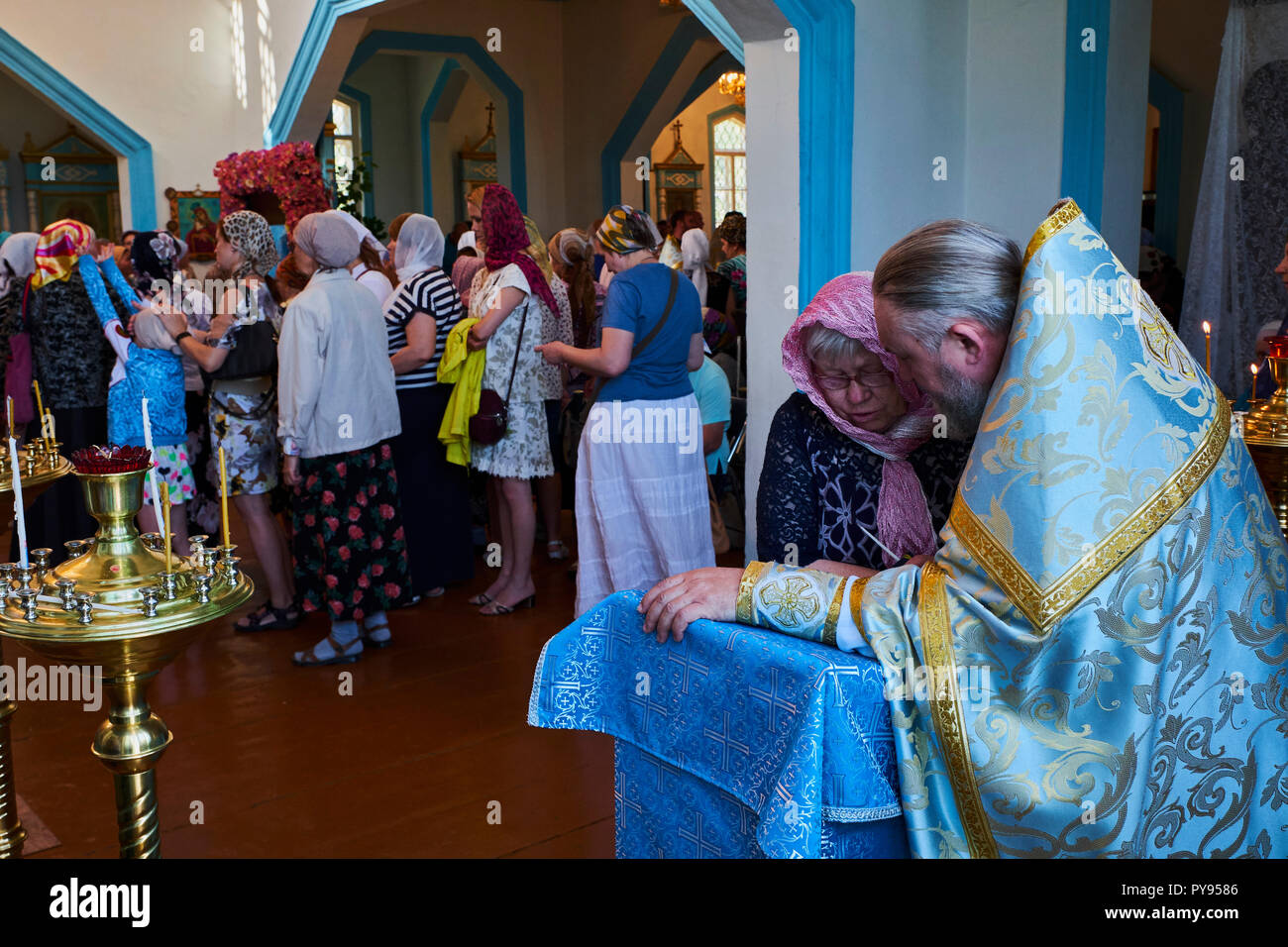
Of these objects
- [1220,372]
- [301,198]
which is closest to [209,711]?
[301,198]

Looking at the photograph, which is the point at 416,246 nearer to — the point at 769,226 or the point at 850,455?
the point at 769,226

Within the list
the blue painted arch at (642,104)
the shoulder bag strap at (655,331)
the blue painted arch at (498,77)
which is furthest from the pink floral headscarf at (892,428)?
the blue painted arch at (498,77)

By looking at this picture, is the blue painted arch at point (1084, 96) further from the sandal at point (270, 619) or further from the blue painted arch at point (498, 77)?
the blue painted arch at point (498, 77)

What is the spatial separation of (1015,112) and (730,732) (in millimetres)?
3675

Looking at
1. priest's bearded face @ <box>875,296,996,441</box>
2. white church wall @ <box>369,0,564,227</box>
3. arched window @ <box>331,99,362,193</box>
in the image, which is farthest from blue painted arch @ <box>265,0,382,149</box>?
priest's bearded face @ <box>875,296,996,441</box>

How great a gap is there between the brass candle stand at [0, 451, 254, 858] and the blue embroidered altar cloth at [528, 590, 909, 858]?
551mm

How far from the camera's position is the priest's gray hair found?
1.62m

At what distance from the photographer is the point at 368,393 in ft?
14.4

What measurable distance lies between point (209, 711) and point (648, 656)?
108 inches

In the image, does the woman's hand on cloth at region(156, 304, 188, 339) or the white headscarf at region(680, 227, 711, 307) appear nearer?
the woman's hand on cloth at region(156, 304, 188, 339)

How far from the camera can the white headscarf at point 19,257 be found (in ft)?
18.7

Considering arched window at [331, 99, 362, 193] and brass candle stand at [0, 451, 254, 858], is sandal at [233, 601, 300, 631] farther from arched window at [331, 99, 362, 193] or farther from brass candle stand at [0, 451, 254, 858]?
arched window at [331, 99, 362, 193]

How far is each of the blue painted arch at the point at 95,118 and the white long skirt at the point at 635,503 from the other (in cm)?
863
